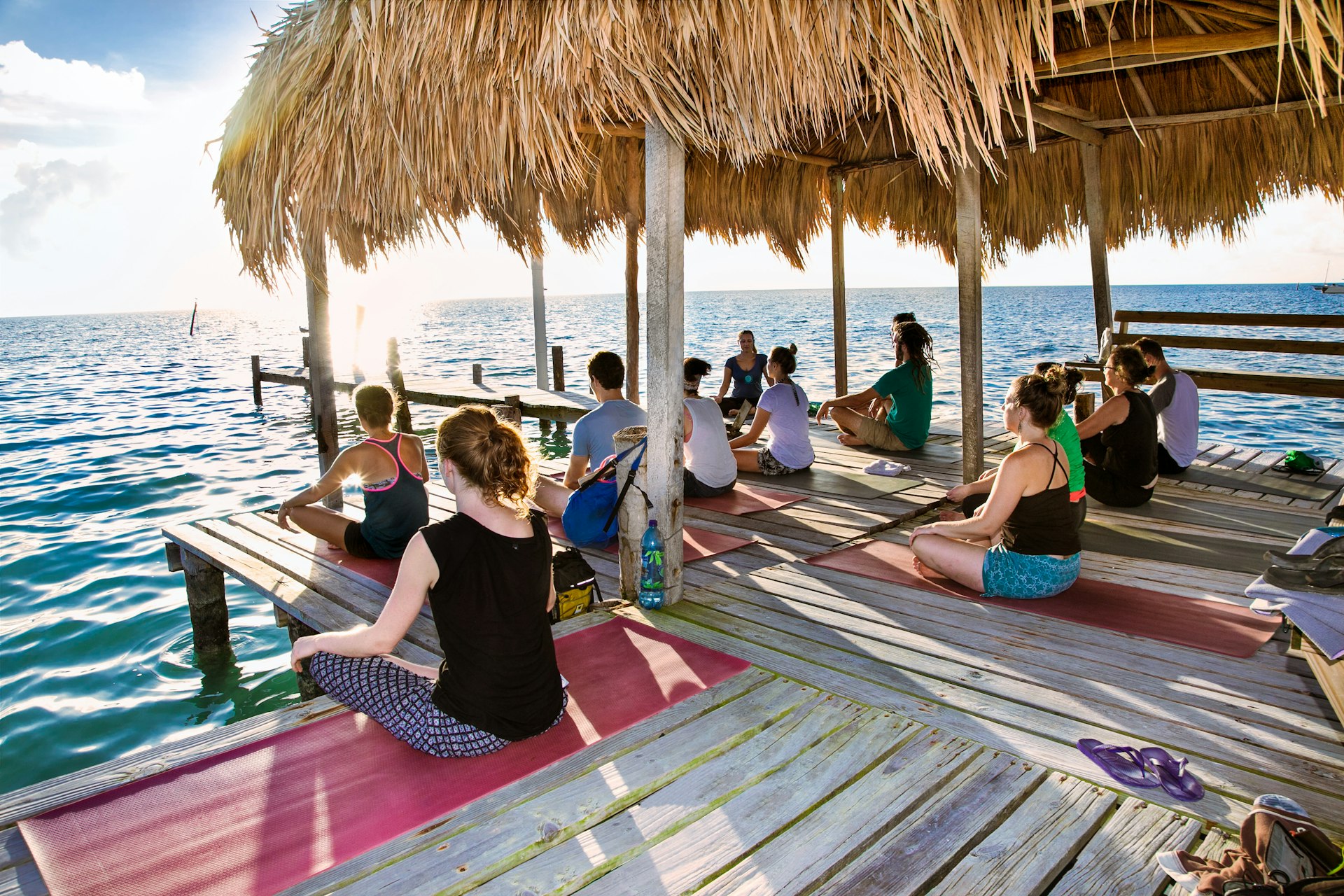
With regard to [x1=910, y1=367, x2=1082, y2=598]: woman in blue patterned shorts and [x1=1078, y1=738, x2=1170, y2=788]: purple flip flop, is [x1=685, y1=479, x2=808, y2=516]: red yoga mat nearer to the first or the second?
[x1=910, y1=367, x2=1082, y2=598]: woman in blue patterned shorts

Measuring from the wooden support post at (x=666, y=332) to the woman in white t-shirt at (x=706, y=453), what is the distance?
1.69 m

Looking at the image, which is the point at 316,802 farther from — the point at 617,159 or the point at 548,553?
the point at 617,159

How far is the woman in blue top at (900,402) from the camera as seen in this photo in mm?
6715

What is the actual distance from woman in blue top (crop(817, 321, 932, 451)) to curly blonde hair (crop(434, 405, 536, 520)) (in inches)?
187

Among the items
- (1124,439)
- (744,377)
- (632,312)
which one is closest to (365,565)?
(1124,439)

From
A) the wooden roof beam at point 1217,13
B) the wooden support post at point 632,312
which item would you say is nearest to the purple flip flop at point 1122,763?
the wooden roof beam at point 1217,13

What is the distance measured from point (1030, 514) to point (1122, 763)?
56.6 inches

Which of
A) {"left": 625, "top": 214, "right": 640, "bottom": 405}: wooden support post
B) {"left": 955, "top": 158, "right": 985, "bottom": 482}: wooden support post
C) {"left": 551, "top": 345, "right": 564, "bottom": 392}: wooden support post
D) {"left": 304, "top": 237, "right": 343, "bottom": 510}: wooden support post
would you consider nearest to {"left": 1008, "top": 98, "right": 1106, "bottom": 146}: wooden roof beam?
{"left": 955, "top": 158, "right": 985, "bottom": 482}: wooden support post

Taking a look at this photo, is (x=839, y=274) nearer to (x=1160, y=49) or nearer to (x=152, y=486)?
(x=1160, y=49)

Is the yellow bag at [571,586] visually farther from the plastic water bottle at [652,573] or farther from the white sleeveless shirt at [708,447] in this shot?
the white sleeveless shirt at [708,447]

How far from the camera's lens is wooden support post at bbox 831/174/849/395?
8188 mm

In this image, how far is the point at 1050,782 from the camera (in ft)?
7.32

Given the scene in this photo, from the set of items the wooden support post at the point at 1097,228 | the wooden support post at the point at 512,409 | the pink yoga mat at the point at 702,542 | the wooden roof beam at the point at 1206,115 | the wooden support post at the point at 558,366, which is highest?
the wooden roof beam at the point at 1206,115

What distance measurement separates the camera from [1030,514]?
3545 mm
